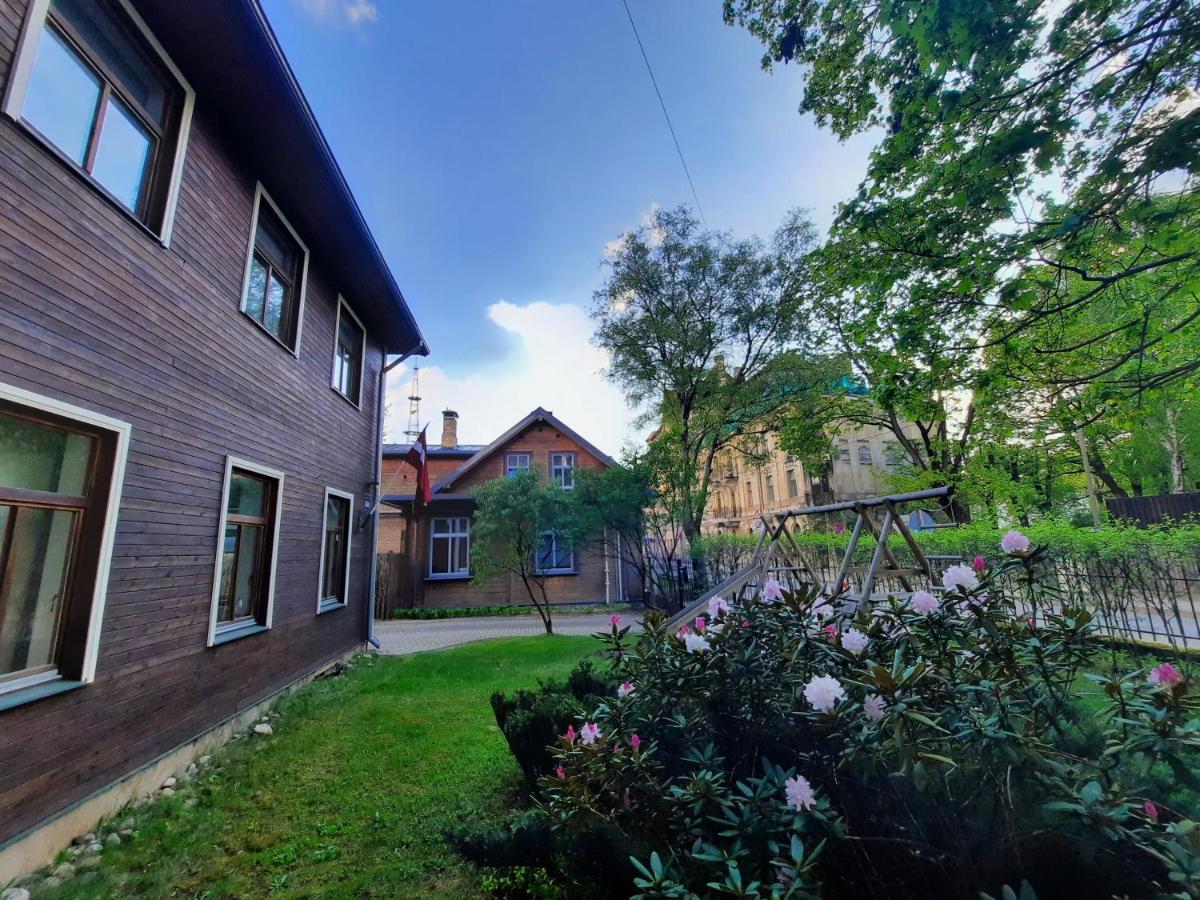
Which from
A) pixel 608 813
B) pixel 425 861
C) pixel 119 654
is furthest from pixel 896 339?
pixel 119 654

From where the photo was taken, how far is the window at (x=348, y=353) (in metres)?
7.41

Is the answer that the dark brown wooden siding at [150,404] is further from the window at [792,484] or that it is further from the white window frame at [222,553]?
the window at [792,484]

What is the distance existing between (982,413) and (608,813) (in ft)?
48.7

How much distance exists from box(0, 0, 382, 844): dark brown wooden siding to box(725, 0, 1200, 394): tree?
5.01 m

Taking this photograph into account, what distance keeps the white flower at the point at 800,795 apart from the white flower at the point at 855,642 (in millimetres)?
530

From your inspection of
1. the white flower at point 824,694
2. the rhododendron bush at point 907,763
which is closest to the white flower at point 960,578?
the rhododendron bush at point 907,763

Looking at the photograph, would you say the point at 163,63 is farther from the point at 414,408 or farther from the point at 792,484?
the point at 792,484

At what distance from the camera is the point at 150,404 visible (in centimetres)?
356

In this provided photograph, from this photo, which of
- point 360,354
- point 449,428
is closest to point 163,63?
point 360,354

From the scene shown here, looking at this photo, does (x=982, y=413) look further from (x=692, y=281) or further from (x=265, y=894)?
(x=265, y=894)

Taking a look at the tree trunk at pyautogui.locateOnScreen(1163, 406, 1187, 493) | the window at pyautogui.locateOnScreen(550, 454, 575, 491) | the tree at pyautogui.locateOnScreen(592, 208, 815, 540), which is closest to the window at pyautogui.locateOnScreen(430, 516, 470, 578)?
the window at pyautogui.locateOnScreen(550, 454, 575, 491)

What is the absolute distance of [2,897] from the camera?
230 centimetres

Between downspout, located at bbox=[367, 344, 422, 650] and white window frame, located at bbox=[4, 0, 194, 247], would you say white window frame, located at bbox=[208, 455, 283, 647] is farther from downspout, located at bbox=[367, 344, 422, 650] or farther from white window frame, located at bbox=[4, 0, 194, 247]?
downspout, located at bbox=[367, 344, 422, 650]

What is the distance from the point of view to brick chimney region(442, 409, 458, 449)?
66.7ft
